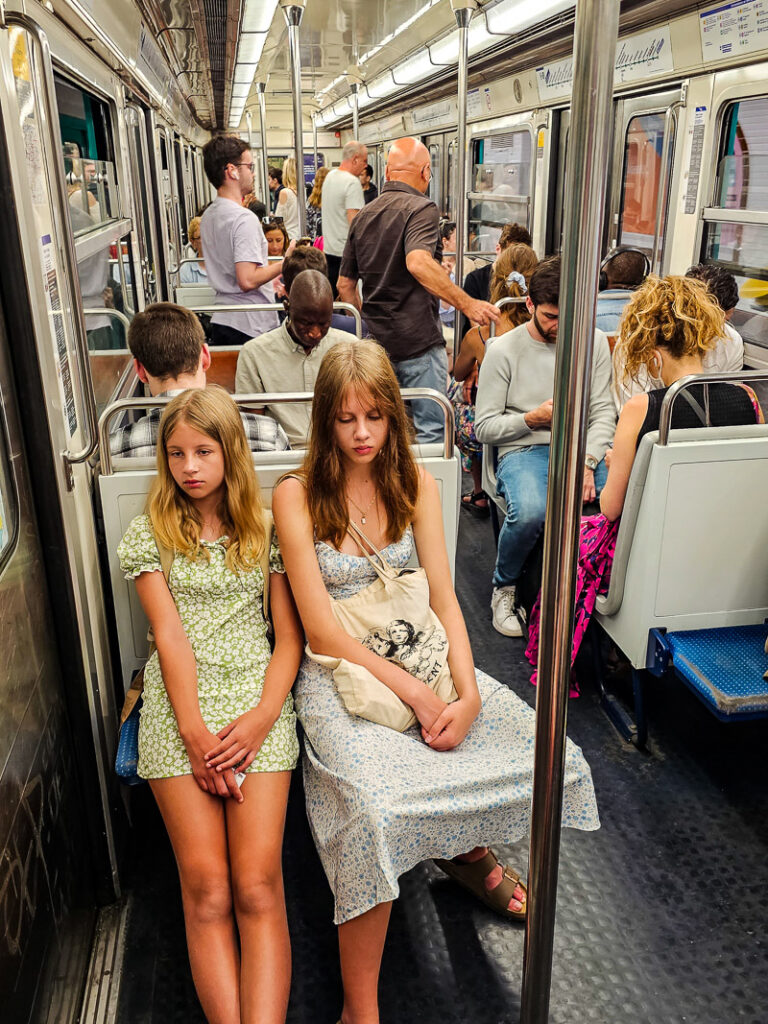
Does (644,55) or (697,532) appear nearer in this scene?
(697,532)

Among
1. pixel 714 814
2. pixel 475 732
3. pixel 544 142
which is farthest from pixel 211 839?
pixel 544 142

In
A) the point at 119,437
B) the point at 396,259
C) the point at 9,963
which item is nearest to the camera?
the point at 9,963

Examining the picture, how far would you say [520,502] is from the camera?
346 cm

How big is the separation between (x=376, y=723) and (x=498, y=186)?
7.39 meters

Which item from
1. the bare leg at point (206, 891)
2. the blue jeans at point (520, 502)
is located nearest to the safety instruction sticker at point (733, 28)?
the blue jeans at point (520, 502)

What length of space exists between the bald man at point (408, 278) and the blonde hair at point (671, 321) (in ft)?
4.16

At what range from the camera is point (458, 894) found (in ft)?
7.48

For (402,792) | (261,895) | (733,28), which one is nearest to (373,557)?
(402,792)

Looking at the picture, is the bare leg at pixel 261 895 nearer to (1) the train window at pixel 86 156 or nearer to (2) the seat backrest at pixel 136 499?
(2) the seat backrest at pixel 136 499

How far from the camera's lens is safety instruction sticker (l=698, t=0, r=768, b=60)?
4.00 m

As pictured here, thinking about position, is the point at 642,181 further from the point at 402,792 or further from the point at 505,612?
the point at 402,792

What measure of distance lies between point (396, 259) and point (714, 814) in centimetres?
293

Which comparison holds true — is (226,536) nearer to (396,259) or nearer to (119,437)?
(119,437)

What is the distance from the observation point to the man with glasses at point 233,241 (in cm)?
446
